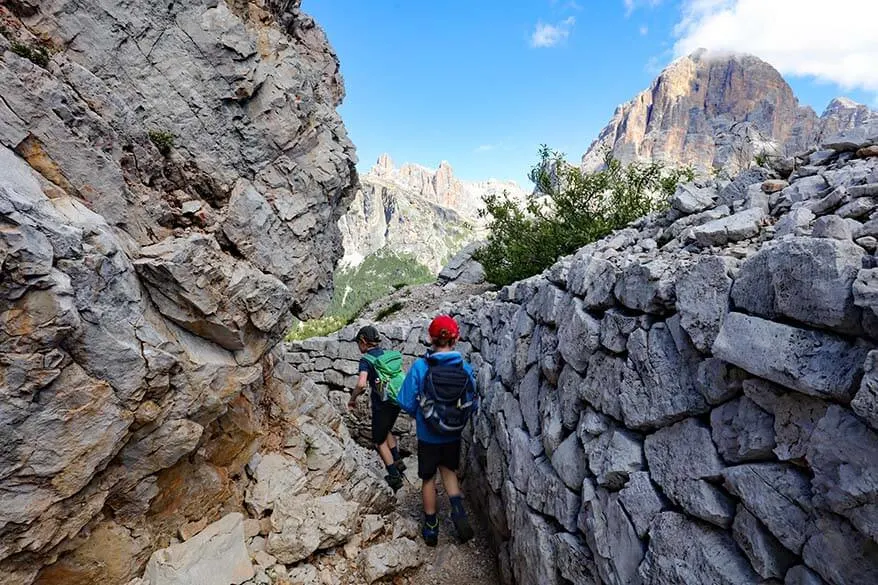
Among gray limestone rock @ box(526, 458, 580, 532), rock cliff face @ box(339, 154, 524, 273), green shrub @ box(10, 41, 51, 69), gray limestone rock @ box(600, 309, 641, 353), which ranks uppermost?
rock cliff face @ box(339, 154, 524, 273)

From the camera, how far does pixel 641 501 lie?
8.85 ft

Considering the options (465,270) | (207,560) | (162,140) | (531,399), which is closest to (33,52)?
(162,140)

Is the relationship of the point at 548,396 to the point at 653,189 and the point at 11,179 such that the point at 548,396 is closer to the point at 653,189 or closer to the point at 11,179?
the point at 11,179

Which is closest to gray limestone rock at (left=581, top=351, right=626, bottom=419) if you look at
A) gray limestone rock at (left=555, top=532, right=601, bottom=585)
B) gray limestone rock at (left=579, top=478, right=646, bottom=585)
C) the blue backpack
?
gray limestone rock at (left=579, top=478, right=646, bottom=585)

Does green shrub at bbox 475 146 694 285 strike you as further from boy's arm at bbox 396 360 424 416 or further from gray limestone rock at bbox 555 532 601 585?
gray limestone rock at bbox 555 532 601 585

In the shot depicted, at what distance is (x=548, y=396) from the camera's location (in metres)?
4.18

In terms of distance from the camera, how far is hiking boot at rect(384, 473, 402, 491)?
6.62 meters

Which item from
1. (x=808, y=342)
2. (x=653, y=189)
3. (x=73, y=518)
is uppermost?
(x=653, y=189)

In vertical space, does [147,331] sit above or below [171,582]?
above

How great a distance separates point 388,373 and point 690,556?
460 centimetres

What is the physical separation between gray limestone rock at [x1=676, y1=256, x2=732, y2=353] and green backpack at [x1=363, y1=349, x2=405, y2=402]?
14.7ft

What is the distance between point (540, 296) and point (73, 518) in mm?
4510

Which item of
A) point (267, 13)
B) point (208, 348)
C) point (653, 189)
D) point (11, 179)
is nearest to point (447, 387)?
point (208, 348)

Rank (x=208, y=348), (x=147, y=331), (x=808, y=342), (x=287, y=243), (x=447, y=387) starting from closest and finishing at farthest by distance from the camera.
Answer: (x=808, y=342) < (x=147, y=331) < (x=208, y=348) < (x=447, y=387) < (x=287, y=243)
